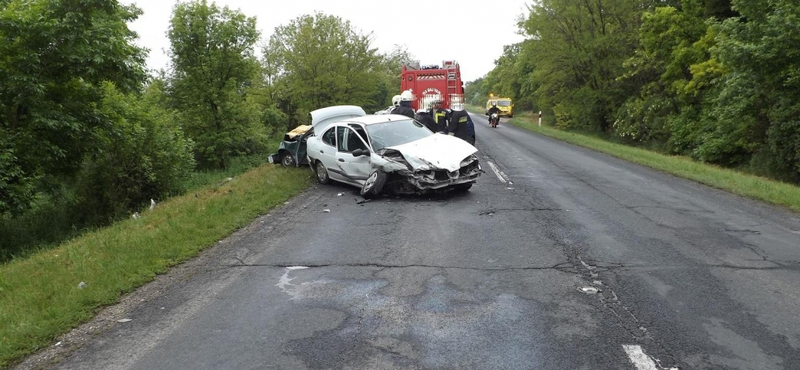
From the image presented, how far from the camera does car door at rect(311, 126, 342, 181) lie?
12258mm

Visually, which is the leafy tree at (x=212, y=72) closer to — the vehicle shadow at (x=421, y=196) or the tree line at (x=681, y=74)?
the vehicle shadow at (x=421, y=196)

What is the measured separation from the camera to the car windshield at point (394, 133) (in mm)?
11211

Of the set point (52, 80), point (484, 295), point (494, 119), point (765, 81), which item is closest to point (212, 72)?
point (52, 80)

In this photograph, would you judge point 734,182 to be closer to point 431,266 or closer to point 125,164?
point 431,266

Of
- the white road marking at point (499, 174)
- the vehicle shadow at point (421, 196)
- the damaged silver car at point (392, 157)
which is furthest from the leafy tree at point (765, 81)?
the vehicle shadow at point (421, 196)

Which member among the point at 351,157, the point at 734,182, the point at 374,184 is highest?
the point at 351,157

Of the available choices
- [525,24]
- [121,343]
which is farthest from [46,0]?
[525,24]

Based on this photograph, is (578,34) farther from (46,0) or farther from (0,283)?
(0,283)

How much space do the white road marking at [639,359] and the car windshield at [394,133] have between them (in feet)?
24.9

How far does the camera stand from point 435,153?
1055 cm

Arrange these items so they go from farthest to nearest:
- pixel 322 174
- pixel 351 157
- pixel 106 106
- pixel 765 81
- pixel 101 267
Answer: pixel 765 81 < pixel 106 106 < pixel 322 174 < pixel 351 157 < pixel 101 267

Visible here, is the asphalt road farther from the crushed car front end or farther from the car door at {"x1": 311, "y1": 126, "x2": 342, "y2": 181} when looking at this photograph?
the car door at {"x1": 311, "y1": 126, "x2": 342, "y2": 181}

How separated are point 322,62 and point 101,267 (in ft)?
93.4

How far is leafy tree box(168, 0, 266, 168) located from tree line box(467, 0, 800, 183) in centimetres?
1789
